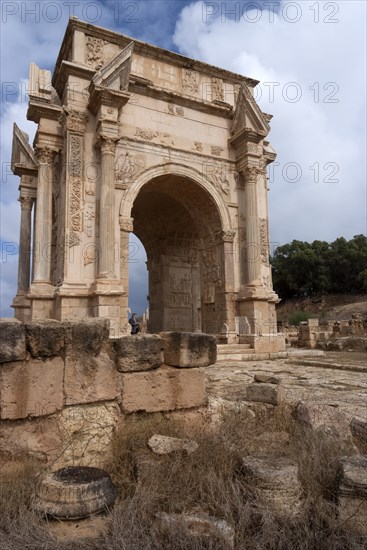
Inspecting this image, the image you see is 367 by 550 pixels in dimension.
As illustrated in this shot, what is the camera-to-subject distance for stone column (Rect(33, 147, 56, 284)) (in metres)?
11.2

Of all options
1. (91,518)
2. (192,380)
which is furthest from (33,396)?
(192,380)

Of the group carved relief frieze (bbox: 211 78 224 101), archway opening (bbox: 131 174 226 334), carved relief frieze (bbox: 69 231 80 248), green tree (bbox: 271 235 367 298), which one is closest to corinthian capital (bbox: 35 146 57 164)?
carved relief frieze (bbox: 69 231 80 248)

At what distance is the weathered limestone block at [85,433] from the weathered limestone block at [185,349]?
2.30 ft

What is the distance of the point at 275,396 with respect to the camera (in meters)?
4.33

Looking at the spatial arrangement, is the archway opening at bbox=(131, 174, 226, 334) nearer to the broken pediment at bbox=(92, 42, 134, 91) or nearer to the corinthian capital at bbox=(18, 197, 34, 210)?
the corinthian capital at bbox=(18, 197, 34, 210)

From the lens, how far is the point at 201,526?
220cm

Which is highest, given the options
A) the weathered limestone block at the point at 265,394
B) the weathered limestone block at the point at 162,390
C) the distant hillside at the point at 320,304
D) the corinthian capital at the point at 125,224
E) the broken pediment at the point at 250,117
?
the broken pediment at the point at 250,117

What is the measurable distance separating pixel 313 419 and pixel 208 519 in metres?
1.84

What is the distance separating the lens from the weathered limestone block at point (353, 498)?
233 centimetres

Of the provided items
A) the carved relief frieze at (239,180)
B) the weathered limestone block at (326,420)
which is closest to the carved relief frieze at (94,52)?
the carved relief frieze at (239,180)

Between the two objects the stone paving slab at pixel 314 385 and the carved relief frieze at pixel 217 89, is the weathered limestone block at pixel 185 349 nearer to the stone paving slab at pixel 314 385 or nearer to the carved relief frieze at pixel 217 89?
the stone paving slab at pixel 314 385

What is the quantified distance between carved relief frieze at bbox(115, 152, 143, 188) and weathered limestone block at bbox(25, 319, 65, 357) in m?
8.50

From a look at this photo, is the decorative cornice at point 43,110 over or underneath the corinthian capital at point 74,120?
over

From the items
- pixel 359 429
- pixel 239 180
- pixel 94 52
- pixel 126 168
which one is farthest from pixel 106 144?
pixel 359 429
